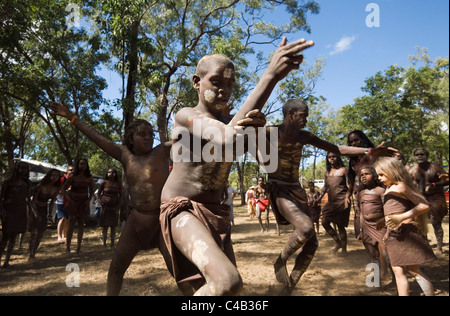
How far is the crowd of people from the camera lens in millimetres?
1662

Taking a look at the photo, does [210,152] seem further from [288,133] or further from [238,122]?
[288,133]

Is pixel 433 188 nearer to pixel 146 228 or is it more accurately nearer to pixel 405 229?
pixel 405 229

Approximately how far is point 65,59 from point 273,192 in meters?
10.0

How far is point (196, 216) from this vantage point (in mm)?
1873

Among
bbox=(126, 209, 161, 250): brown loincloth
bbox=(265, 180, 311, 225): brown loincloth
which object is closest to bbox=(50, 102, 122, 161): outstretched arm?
bbox=(126, 209, 161, 250): brown loincloth

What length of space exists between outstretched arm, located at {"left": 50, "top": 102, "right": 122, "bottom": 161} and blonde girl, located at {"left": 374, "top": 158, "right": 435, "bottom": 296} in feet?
9.15

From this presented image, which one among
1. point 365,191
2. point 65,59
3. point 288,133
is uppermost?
point 65,59

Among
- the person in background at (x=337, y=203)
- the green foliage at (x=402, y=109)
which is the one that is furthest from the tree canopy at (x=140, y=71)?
the person in background at (x=337, y=203)

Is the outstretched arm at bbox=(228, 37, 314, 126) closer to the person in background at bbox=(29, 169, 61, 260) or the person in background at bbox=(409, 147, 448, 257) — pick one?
the person in background at bbox=(409, 147, 448, 257)

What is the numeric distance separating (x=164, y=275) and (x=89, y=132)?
267 cm

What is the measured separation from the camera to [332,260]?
5.66 m

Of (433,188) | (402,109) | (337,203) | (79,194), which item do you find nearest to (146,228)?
(79,194)

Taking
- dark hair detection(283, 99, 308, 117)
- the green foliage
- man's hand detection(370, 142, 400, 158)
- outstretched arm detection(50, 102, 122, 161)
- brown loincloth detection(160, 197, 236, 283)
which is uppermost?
the green foliage

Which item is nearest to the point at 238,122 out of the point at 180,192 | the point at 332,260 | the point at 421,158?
the point at 180,192
